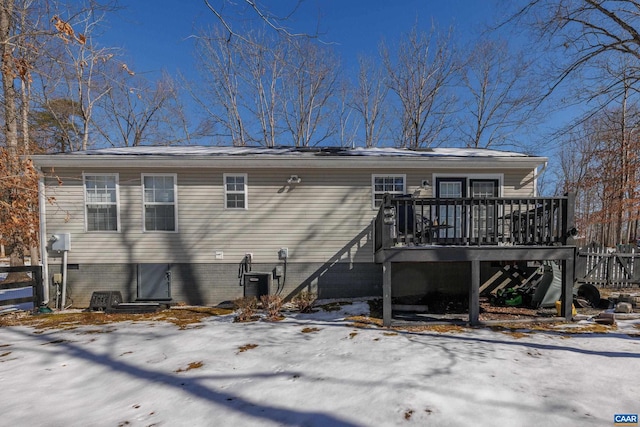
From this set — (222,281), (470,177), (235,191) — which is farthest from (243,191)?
(470,177)

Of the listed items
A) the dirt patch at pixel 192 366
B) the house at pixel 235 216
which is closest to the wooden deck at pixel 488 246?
the house at pixel 235 216

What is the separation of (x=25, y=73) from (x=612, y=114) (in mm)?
18415

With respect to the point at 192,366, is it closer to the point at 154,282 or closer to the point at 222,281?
the point at 222,281

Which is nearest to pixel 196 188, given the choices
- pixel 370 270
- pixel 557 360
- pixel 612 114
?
pixel 370 270

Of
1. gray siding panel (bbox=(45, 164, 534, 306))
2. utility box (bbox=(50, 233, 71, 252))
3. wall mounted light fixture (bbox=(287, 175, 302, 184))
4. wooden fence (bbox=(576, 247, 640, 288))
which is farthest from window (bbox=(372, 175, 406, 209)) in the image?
utility box (bbox=(50, 233, 71, 252))

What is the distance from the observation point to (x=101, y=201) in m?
7.11

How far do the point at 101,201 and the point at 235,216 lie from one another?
11.0 feet

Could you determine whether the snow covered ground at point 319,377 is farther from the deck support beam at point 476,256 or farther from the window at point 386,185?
the window at point 386,185

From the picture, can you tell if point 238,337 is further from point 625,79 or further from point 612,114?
point 612,114

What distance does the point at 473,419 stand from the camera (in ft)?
7.65

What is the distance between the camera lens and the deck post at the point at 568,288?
16.6 feet

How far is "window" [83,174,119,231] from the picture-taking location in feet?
23.2

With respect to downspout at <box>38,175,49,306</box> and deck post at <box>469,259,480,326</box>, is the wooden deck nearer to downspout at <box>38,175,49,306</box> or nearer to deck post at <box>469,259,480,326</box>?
deck post at <box>469,259,480,326</box>

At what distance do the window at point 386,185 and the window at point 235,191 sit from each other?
11.2ft
